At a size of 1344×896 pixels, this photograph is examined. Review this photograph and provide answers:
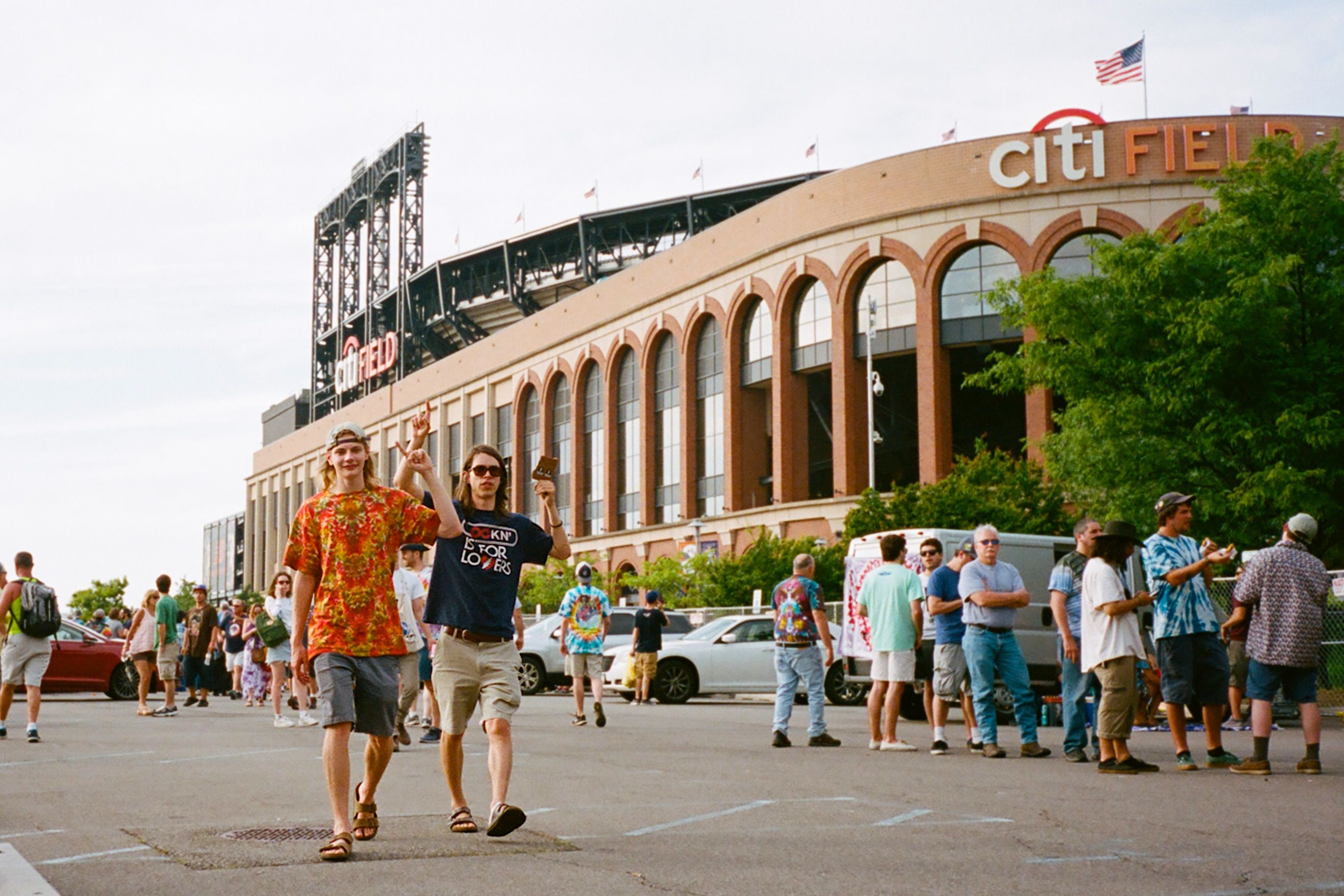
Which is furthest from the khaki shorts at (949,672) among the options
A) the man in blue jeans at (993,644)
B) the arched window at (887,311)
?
the arched window at (887,311)

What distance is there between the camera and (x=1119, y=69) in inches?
1634

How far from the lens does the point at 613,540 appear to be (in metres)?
59.9

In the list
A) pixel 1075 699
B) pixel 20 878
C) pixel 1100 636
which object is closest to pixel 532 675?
pixel 1075 699

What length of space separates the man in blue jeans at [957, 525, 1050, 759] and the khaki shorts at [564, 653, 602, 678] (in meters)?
5.61

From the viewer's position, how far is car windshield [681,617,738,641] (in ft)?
76.6

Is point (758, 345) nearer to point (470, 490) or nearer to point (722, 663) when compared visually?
point (722, 663)

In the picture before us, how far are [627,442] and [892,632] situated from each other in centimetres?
4748

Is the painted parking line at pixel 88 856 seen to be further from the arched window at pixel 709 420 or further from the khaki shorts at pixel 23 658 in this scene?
the arched window at pixel 709 420

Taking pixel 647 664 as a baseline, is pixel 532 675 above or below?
below

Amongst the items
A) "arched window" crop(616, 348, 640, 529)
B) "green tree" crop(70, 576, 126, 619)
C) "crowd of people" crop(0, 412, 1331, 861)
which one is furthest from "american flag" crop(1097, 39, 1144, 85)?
"green tree" crop(70, 576, 126, 619)

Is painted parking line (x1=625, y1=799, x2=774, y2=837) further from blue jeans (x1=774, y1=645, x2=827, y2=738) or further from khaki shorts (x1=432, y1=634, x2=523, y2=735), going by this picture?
blue jeans (x1=774, y1=645, x2=827, y2=738)

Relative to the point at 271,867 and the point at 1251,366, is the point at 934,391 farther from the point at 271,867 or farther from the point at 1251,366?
the point at 271,867

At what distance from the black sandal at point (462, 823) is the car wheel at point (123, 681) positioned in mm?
19033

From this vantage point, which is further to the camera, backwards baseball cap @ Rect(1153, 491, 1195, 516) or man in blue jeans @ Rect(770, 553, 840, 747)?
man in blue jeans @ Rect(770, 553, 840, 747)
